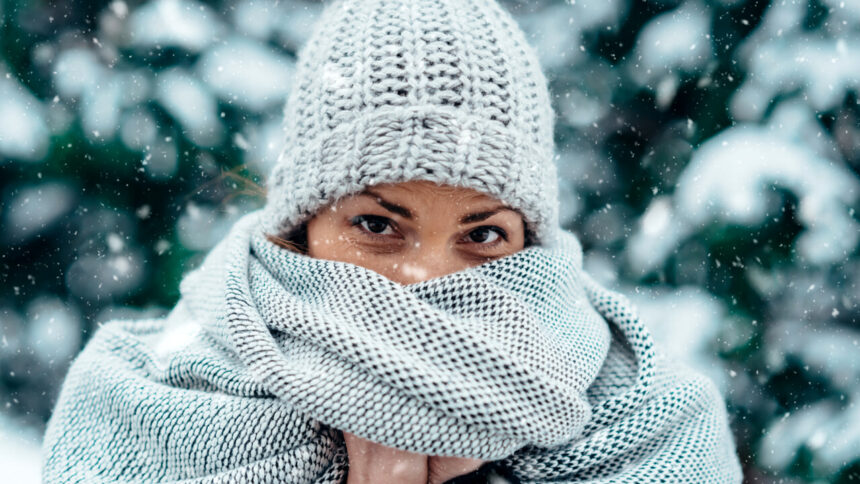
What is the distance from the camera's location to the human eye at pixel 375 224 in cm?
108

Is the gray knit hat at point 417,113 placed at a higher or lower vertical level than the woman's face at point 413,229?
higher

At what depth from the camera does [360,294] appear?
1.03m

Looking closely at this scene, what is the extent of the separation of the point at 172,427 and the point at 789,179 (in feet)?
6.35

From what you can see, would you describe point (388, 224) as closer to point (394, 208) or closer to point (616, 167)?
point (394, 208)

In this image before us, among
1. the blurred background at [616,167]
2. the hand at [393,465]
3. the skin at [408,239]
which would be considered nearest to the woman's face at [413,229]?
the skin at [408,239]

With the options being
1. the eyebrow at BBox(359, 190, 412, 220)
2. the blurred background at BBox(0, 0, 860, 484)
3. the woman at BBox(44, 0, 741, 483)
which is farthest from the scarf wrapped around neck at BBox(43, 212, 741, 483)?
the blurred background at BBox(0, 0, 860, 484)

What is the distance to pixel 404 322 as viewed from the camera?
3.34ft

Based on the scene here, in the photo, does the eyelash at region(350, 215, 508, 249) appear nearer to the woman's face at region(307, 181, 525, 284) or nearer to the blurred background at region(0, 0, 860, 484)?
the woman's face at region(307, 181, 525, 284)

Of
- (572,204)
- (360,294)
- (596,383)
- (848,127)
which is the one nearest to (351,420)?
(360,294)

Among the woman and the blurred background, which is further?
the blurred background

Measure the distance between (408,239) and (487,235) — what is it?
17 centimetres

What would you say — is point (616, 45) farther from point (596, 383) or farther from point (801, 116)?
point (596, 383)

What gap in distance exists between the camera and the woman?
3.22 feet

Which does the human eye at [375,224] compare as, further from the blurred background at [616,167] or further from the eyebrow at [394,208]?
the blurred background at [616,167]
